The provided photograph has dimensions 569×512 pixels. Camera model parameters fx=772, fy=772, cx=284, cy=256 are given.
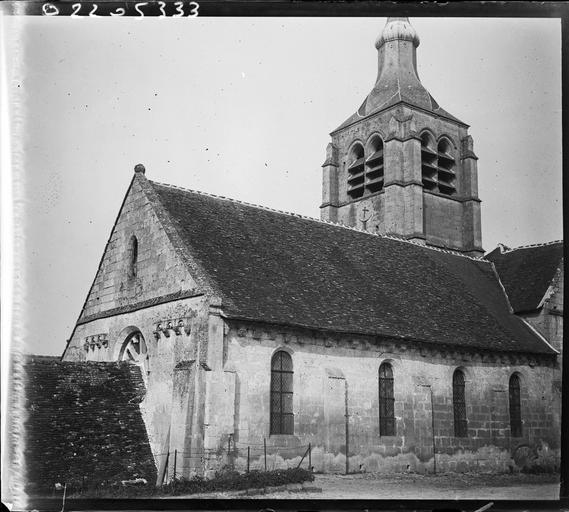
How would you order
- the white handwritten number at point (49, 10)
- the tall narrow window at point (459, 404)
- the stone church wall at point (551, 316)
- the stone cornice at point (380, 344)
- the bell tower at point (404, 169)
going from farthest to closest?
the bell tower at point (404, 169) → the stone church wall at point (551, 316) → the tall narrow window at point (459, 404) → the stone cornice at point (380, 344) → the white handwritten number at point (49, 10)

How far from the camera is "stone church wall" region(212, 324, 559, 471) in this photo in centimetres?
1961

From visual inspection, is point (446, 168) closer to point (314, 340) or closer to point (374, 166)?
point (374, 166)

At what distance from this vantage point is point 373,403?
2202 centimetres

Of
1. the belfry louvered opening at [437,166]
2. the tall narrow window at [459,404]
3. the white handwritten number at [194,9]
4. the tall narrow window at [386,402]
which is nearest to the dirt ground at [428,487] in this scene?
the tall narrow window at [386,402]

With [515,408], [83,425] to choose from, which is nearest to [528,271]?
[515,408]

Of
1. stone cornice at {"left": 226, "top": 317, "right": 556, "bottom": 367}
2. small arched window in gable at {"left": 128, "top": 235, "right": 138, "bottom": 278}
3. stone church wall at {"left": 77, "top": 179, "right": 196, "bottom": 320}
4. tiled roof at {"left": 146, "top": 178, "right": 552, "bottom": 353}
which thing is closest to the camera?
stone cornice at {"left": 226, "top": 317, "right": 556, "bottom": 367}

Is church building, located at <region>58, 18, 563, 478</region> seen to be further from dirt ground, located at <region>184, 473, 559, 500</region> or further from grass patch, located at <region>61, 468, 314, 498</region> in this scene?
dirt ground, located at <region>184, 473, 559, 500</region>

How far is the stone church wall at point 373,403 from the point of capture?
19609 mm

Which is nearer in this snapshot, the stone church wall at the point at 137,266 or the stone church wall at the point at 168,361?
the stone church wall at the point at 168,361

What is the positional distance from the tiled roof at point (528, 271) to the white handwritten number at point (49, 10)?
19.8m

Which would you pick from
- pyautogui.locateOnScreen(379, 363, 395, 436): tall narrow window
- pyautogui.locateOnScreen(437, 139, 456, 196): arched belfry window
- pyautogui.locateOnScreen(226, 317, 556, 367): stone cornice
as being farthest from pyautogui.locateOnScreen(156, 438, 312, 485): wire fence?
pyautogui.locateOnScreen(437, 139, 456, 196): arched belfry window

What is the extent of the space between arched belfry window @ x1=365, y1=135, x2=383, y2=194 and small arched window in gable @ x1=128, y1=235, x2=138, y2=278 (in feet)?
65.8

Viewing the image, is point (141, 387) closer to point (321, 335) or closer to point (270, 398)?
point (270, 398)

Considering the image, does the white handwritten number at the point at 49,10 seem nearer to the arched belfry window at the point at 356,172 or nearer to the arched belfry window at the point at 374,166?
the arched belfry window at the point at 374,166
